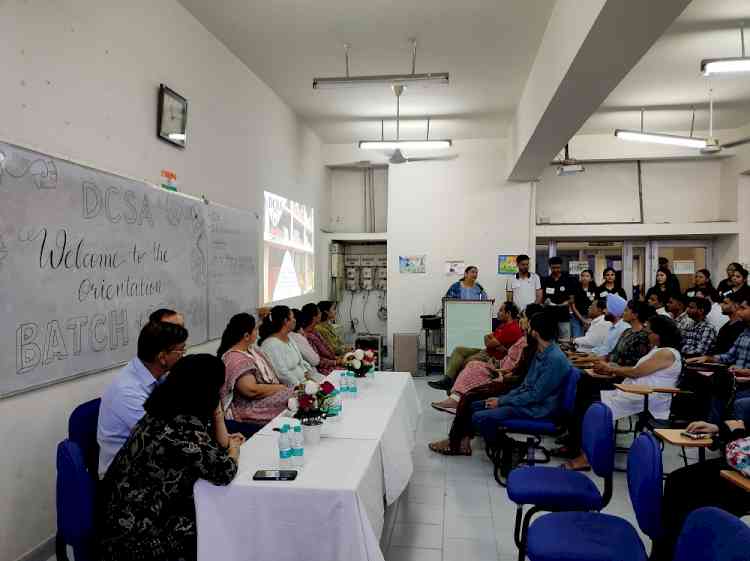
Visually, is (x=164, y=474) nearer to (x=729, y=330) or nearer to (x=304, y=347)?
(x=304, y=347)

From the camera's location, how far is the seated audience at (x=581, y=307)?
271 inches

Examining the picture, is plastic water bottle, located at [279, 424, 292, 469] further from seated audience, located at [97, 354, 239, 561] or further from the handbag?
the handbag

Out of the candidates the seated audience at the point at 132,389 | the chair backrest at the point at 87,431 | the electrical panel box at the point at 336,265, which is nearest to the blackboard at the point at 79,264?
the chair backrest at the point at 87,431

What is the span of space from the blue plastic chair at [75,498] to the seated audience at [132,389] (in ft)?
1.03

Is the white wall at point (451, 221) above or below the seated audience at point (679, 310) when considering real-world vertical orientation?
above

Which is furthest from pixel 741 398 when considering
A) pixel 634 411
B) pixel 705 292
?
pixel 705 292

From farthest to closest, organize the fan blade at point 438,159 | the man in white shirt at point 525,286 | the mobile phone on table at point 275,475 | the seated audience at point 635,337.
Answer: the fan blade at point 438,159
the man in white shirt at point 525,286
the seated audience at point 635,337
the mobile phone on table at point 275,475

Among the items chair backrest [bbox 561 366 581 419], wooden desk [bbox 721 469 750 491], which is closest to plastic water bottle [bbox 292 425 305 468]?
wooden desk [bbox 721 469 750 491]

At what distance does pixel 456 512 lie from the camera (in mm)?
3283

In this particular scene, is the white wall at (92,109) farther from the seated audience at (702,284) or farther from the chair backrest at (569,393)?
the seated audience at (702,284)

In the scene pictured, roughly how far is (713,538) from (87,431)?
2512 millimetres

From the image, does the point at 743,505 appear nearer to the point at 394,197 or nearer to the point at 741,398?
the point at 741,398

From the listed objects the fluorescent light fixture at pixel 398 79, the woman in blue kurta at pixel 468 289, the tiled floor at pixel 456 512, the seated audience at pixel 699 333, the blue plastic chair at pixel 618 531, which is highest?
the fluorescent light fixture at pixel 398 79

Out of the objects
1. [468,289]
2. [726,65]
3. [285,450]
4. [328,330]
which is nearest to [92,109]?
[285,450]
